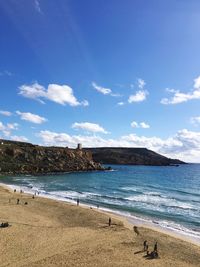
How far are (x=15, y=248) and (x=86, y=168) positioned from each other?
115 meters

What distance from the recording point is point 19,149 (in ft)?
426

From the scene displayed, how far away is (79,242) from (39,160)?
10042cm

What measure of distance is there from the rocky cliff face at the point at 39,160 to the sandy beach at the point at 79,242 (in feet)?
238

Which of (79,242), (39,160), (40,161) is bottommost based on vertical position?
(79,242)

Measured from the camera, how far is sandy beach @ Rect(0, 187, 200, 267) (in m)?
26.0

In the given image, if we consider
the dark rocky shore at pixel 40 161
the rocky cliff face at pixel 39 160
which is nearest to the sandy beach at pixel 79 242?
the dark rocky shore at pixel 40 161

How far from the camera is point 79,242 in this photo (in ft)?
102

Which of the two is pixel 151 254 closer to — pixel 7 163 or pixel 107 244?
pixel 107 244

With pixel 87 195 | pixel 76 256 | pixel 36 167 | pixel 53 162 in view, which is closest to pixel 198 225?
pixel 76 256

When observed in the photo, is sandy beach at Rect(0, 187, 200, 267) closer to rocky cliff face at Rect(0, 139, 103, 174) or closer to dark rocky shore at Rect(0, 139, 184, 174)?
dark rocky shore at Rect(0, 139, 184, 174)

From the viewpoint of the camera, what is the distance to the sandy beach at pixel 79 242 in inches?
1025

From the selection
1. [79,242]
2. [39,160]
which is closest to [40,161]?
[39,160]

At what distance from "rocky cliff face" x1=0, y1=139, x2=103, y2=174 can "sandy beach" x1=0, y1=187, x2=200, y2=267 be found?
7262 cm

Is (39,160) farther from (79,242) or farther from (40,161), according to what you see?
(79,242)
